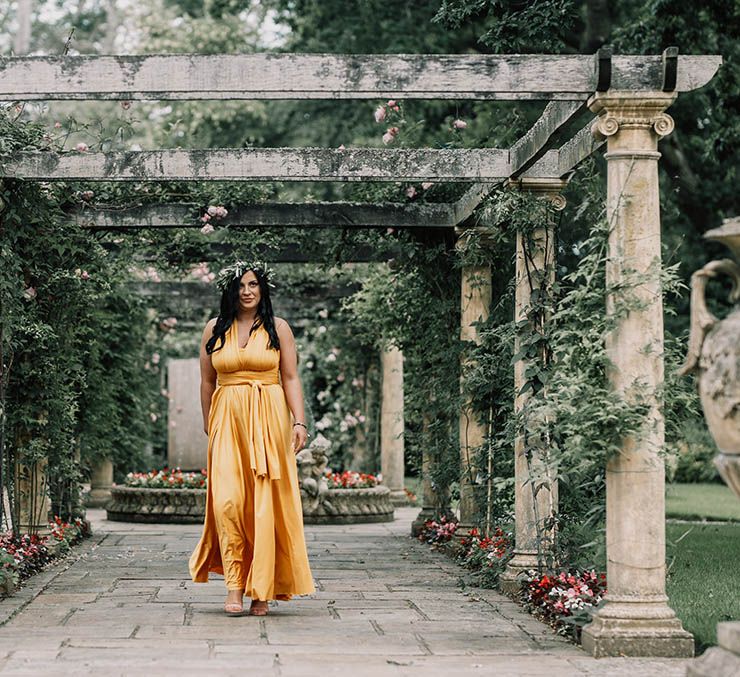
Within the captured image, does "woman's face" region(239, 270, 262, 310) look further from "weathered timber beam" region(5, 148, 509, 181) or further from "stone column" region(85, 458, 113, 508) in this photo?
"stone column" region(85, 458, 113, 508)

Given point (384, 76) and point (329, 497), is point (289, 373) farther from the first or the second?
point (329, 497)

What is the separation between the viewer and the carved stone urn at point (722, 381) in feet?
14.2

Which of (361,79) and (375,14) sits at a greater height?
(375,14)

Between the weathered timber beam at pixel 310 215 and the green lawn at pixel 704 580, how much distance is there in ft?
10.2

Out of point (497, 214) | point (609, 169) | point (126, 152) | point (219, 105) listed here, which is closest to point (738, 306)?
point (609, 169)

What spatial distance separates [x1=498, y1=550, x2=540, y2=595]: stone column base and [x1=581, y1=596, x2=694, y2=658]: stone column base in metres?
2.10

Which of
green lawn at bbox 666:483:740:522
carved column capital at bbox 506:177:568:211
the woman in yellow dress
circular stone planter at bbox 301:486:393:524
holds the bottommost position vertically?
green lawn at bbox 666:483:740:522

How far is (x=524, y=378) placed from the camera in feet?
25.2

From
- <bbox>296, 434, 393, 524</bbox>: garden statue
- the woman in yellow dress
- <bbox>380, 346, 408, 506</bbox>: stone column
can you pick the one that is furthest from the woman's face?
<bbox>380, 346, 408, 506</bbox>: stone column

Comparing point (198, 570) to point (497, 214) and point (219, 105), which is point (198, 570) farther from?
point (219, 105)

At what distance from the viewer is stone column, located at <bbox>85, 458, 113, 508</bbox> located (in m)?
16.3

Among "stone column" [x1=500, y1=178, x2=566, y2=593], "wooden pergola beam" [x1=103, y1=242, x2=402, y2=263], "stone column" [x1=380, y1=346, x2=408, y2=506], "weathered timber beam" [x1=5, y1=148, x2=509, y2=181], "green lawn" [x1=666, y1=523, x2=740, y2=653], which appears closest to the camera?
"green lawn" [x1=666, y1=523, x2=740, y2=653]

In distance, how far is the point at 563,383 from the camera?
20.1 feet

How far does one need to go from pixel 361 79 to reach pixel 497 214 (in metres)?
2.09
